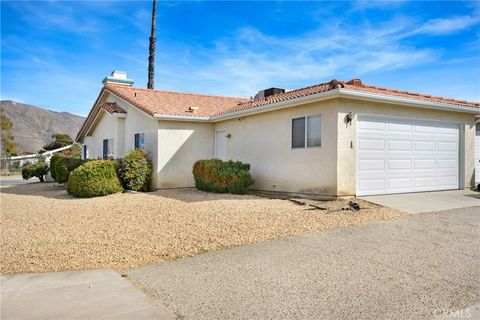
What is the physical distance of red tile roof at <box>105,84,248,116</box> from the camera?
15.8 m

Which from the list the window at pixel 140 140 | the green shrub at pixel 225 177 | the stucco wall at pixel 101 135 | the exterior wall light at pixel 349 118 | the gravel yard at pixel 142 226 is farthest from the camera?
the stucco wall at pixel 101 135

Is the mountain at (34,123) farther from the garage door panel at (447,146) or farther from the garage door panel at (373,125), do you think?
the garage door panel at (447,146)

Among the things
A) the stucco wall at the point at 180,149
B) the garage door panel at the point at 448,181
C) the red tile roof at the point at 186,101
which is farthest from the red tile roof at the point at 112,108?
the garage door panel at the point at 448,181

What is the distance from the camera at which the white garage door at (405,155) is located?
1122cm

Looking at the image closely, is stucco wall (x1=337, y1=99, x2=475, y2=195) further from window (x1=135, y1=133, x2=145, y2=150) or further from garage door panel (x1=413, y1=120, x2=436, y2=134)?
window (x1=135, y1=133, x2=145, y2=150)

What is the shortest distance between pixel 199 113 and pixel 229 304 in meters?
A: 12.8

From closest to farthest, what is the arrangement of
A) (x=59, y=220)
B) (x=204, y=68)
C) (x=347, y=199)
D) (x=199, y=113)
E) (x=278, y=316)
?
(x=278, y=316), (x=59, y=220), (x=347, y=199), (x=199, y=113), (x=204, y=68)

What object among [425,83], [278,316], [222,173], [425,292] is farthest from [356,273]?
[425,83]

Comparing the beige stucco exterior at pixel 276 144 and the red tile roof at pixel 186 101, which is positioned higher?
the red tile roof at pixel 186 101

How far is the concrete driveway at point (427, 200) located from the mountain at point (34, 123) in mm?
82075

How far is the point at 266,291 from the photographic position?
4582 mm

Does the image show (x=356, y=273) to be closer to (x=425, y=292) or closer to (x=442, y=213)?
(x=425, y=292)

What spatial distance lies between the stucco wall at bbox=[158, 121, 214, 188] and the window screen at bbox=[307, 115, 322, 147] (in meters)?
5.97

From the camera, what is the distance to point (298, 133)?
1222 centimetres
